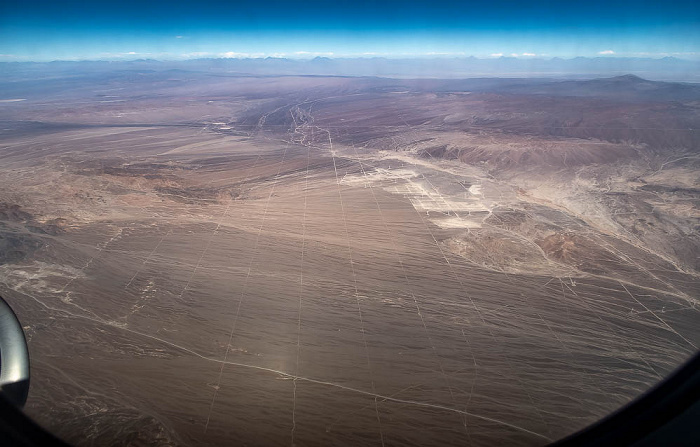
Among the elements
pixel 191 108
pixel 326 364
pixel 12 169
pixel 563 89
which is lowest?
pixel 326 364

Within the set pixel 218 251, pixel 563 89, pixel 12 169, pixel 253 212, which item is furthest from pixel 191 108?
pixel 563 89

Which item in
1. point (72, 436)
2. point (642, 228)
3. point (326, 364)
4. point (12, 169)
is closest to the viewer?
point (72, 436)

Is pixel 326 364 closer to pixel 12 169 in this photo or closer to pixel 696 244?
pixel 696 244

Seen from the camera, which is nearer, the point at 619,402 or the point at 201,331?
the point at 619,402

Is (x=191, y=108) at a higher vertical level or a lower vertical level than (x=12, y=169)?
higher

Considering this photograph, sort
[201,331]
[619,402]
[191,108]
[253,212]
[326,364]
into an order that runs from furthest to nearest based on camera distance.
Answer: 1. [191,108]
2. [253,212]
3. [201,331]
4. [326,364]
5. [619,402]

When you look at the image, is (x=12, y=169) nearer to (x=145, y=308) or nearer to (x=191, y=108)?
(x=145, y=308)
